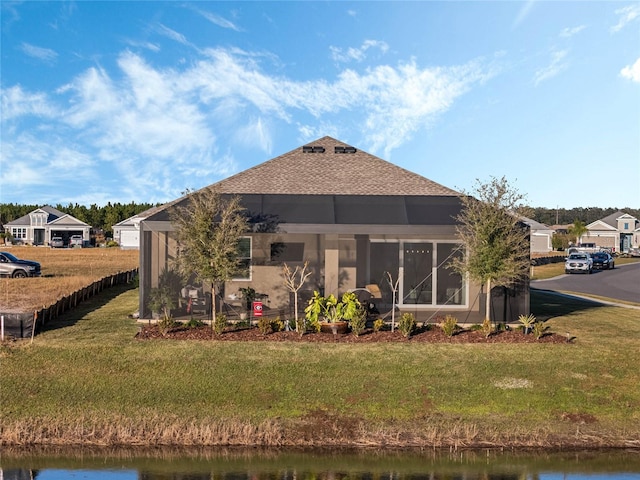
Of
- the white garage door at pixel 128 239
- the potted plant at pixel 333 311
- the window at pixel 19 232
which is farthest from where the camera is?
the window at pixel 19 232

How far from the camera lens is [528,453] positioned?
13344mm

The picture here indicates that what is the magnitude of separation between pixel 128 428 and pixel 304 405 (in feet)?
13.1

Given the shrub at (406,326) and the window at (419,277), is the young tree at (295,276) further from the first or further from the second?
the shrub at (406,326)

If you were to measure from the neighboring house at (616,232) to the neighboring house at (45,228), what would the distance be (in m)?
78.7

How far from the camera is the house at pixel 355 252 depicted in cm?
2083

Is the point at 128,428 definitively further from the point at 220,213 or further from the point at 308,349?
the point at 220,213

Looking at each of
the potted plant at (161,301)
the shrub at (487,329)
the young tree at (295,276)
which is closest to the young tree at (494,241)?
the shrub at (487,329)

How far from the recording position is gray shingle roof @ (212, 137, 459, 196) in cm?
2375

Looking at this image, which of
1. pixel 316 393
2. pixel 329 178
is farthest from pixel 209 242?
pixel 329 178

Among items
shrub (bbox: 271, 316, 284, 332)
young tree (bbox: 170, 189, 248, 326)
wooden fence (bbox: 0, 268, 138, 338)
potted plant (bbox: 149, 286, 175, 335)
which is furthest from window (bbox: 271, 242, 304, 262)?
wooden fence (bbox: 0, 268, 138, 338)

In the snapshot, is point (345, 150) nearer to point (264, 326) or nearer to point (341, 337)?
point (341, 337)

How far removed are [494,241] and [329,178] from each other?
7.72m

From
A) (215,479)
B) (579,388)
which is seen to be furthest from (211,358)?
(579,388)

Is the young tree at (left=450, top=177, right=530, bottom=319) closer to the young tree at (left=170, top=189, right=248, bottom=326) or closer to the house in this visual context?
the house
